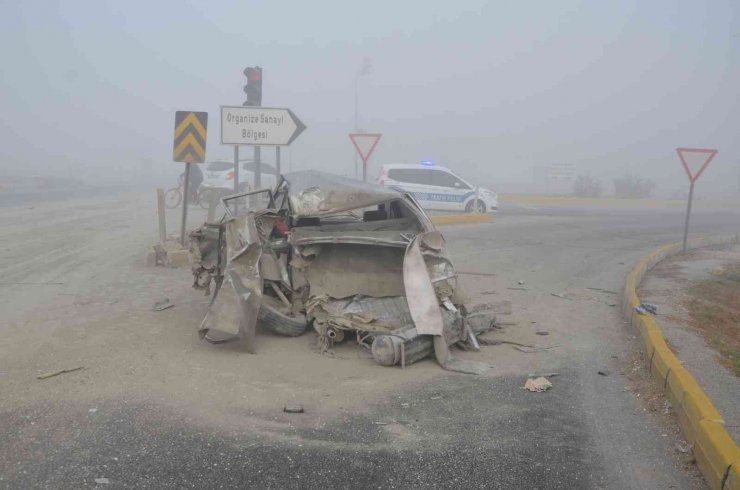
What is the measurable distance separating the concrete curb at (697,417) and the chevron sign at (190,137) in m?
7.25

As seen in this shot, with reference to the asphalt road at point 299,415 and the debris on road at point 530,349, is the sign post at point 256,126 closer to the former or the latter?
the asphalt road at point 299,415

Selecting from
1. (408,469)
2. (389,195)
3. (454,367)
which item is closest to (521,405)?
(454,367)

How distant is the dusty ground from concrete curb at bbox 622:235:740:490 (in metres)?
0.20

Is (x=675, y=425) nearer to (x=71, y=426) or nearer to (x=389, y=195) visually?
(x=389, y=195)

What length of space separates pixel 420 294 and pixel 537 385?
50.0 inches

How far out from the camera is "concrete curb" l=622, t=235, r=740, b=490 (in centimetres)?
330

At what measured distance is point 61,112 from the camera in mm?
82188

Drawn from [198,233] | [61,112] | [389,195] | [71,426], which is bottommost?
[71,426]

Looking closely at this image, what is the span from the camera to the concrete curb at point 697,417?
10.8ft

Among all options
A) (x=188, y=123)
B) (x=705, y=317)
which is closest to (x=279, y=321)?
(x=705, y=317)

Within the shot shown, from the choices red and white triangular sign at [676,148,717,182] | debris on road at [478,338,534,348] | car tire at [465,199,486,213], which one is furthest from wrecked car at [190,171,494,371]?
car tire at [465,199,486,213]

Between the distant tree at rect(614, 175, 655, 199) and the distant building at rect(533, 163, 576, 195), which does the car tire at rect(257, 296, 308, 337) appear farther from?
the distant tree at rect(614, 175, 655, 199)

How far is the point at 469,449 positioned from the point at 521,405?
906mm

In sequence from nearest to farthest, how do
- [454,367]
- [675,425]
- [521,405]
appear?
[675,425], [521,405], [454,367]
